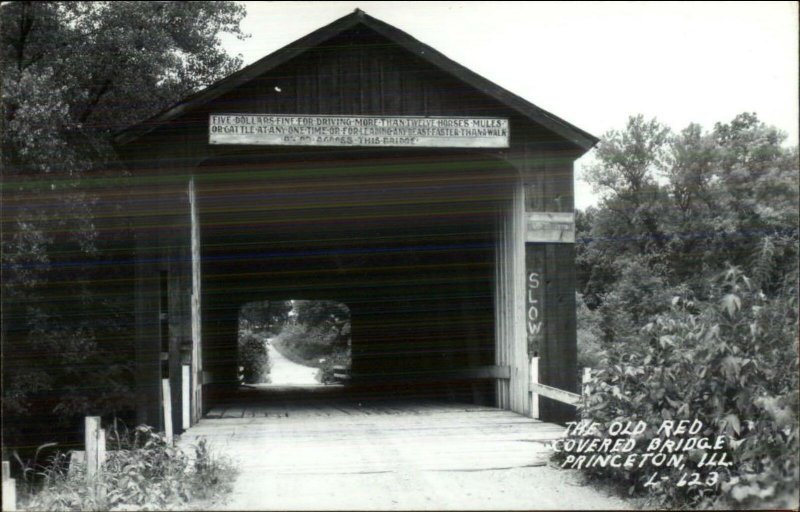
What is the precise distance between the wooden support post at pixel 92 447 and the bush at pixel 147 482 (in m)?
0.08

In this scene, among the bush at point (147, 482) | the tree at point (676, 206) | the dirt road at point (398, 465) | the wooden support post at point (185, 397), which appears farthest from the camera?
the tree at point (676, 206)

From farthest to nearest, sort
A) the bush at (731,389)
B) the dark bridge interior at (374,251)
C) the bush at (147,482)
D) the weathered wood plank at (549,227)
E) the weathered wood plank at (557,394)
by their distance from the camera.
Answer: the dark bridge interior at (374,251), the weathered wood plank at (549,227), the weathered wood plank at (557,394), the bush at (147,482), the bush at (731,389)

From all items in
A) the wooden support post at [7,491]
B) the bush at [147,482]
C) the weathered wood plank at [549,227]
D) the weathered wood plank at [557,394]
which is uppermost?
the weathered wood plank at [549,227]

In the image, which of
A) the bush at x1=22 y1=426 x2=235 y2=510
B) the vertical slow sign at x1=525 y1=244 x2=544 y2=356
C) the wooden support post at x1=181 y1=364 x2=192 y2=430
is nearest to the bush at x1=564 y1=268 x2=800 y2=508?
the bush at x1=22 y1=426 x2=235 y2=510

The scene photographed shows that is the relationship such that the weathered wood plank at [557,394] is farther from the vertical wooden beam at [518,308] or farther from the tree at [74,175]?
the tree at [74,175]

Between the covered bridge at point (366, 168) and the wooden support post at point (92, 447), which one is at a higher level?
the covered bridge at point (366, 168)

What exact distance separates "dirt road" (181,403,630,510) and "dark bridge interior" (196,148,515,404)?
3308 mm

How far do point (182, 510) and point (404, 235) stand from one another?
366 inches

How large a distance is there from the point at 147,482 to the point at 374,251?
9.77m

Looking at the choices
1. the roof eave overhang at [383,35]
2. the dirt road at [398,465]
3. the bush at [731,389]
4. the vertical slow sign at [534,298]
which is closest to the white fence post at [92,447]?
the dirt road at [398,465]

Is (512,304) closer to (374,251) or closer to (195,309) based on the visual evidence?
(195,309)

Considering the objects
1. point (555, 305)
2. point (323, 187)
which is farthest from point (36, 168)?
point (555, 305)

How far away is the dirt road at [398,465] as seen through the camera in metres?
6.18

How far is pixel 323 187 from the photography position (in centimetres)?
1270
